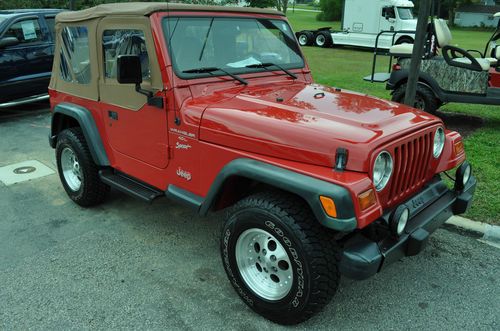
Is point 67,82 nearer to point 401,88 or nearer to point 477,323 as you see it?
point 477,323

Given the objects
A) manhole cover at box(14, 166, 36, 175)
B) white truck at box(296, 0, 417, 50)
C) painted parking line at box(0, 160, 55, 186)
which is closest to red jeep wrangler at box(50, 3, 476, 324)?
painted parking line at box(0, 160, 55, 186)

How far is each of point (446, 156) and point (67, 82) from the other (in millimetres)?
3635

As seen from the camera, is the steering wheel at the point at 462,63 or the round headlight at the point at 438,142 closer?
the round headlight at the point at 438,142

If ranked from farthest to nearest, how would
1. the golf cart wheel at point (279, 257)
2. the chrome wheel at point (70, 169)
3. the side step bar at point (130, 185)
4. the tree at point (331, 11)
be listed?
the tree at point (331, 11) < the chrome wheel at point (70, 169) < the side step bar at point (130, 185) < the golf cart wheel at point (279, 257)

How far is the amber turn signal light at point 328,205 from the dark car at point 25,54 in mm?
7686

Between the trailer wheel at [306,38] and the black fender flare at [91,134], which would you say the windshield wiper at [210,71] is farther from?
the trailer wheel at [306,38]

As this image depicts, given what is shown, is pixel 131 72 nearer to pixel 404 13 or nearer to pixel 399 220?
pixel 399 220

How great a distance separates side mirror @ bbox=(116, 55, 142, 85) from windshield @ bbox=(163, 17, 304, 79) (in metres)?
0.27

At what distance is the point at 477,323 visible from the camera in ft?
9.34

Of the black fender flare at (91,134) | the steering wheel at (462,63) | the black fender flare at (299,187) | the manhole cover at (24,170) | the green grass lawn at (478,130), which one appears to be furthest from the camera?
the steering wheel at (462,63)

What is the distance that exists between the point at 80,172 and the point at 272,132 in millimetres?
2485

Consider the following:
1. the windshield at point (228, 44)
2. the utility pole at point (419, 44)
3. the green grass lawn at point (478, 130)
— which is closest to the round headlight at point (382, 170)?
the windshield at point (228, 44)

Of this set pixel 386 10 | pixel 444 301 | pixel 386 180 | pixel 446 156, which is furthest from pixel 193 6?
pixel 386 10

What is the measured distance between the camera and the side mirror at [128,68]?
310cm
